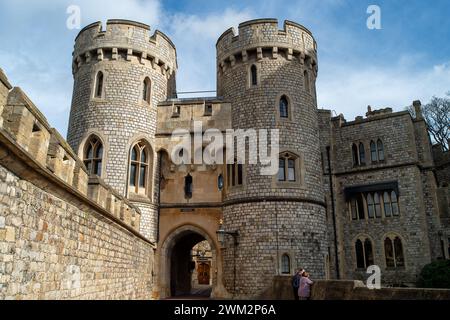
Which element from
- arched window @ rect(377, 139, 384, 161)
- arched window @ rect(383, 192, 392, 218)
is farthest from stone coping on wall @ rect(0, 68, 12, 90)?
arched window @ rect(377, 139, 384, 161)

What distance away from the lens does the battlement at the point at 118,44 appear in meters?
17.1

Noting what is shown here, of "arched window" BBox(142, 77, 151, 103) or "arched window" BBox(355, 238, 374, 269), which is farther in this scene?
"arched window" BBox(355, 238, 374, 269)

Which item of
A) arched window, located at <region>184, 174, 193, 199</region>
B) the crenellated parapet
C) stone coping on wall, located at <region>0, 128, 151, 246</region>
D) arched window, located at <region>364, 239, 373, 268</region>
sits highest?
the crenellated parapet

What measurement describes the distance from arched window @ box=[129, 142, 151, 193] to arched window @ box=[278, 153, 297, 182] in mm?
5838

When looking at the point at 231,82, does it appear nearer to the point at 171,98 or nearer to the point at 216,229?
the point at 171,98

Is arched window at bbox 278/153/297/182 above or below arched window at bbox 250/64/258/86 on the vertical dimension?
below

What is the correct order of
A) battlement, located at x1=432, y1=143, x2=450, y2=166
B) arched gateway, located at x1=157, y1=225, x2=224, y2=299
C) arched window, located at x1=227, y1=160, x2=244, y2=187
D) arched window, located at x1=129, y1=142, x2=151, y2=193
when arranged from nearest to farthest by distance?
1. arched gateway, located at x1=157, y1=225, x2=224, y2=299
2. arched window, located at x1=227, y1=160, x2=244, y2=187
3. arched window, located at x1=129, y1=142, x2=151, y2=193
4. battlement, located at x1=432, y1=143, x2=450, y2=166

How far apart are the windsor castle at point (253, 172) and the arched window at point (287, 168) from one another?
0.16 ft

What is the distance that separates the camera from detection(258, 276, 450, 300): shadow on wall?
18.2 ft

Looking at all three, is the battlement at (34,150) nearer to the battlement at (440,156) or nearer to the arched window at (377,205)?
the arched window at (377,205)

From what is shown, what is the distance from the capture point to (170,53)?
19047mm

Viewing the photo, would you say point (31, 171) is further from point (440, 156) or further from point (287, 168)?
point (440, 156)

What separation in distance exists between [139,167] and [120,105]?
283cm

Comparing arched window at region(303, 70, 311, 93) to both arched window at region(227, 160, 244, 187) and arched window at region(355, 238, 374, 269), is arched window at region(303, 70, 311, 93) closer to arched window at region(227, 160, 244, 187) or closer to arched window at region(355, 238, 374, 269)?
arched window at region(227, 160, 244, 187)
